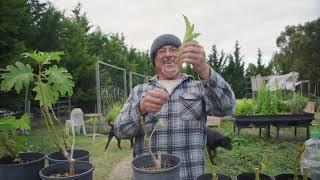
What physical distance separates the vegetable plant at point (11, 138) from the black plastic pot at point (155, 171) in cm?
45

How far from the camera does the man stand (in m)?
2.07

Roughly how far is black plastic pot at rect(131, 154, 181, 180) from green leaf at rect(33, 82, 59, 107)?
37 centimetres

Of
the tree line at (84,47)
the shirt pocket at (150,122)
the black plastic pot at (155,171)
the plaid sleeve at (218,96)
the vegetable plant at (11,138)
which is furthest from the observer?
the tree line at (84,47)

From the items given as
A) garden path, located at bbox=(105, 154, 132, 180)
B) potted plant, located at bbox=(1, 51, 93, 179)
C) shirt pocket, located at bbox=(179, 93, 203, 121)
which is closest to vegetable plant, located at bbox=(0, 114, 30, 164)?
potted plant, located at bbox=(1, 51, 93, 179)

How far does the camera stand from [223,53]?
1972 centimetres

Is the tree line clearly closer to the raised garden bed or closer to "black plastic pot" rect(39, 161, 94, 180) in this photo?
the raised garden bed

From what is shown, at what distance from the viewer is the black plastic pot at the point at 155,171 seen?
1125mm

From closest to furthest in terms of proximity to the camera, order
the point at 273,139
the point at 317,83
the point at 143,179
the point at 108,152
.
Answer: the point at 143,179
the point at 108,152
the point at 273,139
the point at 317,83

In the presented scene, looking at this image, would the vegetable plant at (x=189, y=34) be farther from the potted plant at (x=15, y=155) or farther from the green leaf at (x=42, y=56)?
the potted plant at (x=15, y=155)

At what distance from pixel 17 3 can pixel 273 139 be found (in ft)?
26.7

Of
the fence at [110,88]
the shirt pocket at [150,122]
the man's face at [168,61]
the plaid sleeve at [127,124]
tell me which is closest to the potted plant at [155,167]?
the plaid sleeve at [127,124]

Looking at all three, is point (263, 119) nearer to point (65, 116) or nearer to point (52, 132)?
point (52, 132)

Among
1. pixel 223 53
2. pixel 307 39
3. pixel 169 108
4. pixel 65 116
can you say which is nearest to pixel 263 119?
pixel 169 108

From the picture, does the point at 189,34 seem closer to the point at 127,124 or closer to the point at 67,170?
the point at 67,170
